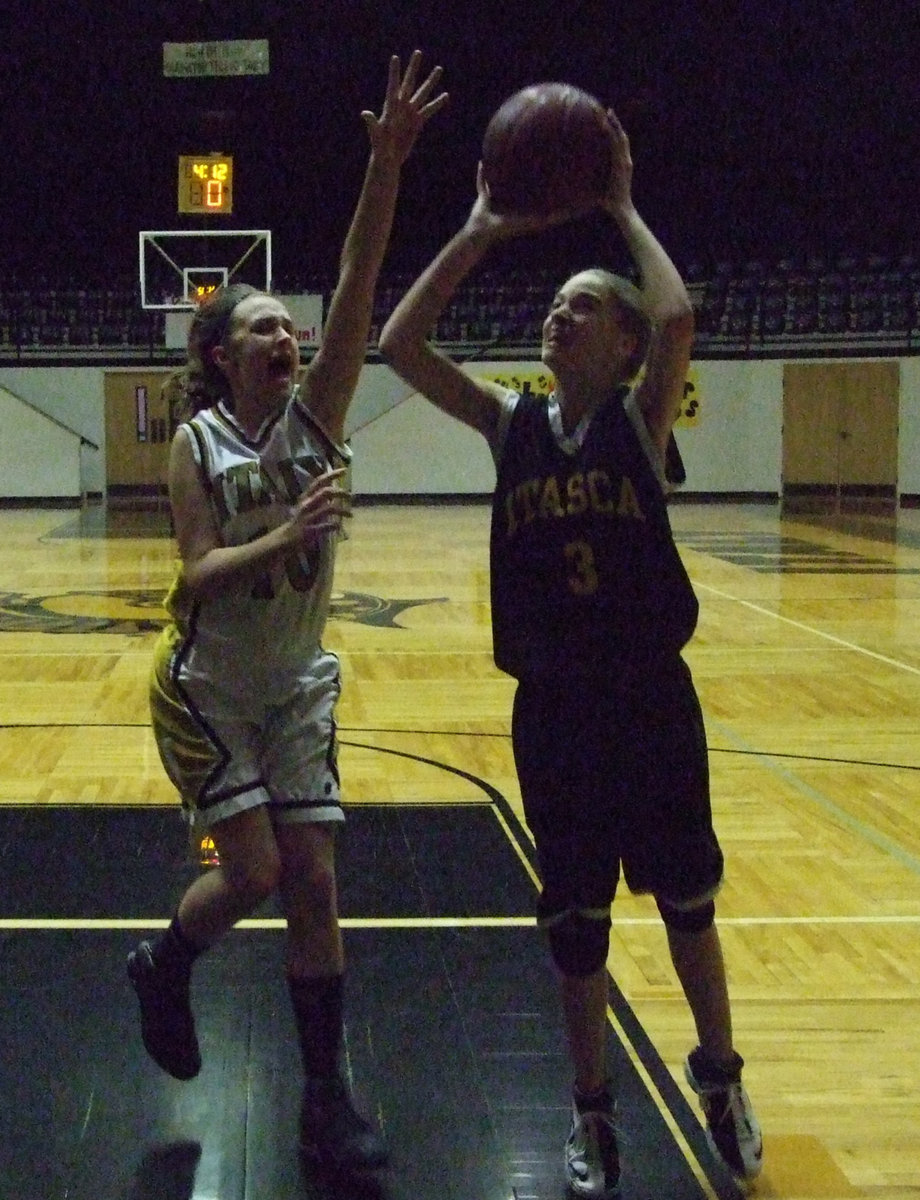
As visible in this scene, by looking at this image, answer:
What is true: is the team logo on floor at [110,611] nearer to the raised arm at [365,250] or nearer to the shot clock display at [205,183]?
the raised arm at [365,250]

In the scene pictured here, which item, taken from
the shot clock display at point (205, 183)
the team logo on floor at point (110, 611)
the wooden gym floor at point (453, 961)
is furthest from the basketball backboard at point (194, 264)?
the wooden gym floor at point (453, 961)

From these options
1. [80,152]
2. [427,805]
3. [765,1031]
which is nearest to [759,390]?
[80,152]

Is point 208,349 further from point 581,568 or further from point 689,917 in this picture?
point 689,917

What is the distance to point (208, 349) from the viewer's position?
2.42 meters

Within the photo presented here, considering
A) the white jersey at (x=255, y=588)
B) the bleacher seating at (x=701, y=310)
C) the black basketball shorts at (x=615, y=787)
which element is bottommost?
the black basketball shorts at (x=615, y=787)

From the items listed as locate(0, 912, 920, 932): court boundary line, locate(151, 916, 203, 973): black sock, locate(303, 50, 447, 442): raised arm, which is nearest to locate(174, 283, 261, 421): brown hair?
locate(303, 50, 447, 442): raised arm

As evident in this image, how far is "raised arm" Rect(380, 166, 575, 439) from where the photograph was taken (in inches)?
87.8

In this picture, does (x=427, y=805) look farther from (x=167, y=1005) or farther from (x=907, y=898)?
(x=167, y=1005)

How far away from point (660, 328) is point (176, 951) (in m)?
1.27

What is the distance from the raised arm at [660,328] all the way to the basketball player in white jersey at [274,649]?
42 centimetres

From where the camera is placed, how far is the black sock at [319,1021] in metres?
2.34

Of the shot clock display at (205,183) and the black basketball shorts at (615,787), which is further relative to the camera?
the shot clock display at (205,183)

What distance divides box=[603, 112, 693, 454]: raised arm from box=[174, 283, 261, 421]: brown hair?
64 cm

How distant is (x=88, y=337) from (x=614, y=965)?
2083 cm
